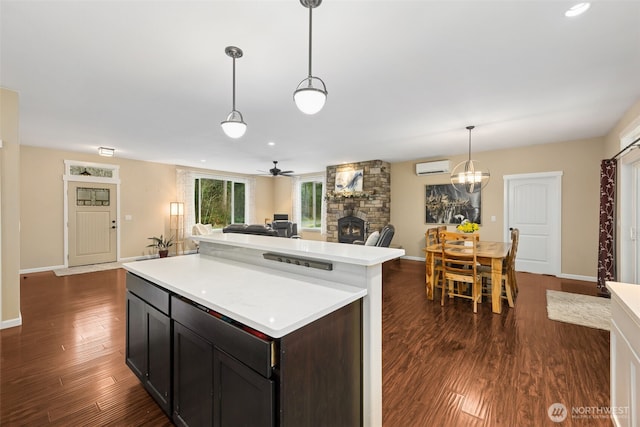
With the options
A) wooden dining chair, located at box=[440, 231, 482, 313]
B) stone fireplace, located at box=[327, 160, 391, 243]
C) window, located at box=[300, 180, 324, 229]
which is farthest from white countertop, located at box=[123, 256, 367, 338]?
window, located at box=[300, 180, 324, 229]

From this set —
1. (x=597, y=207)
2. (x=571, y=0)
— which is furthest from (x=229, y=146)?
(x=597, y=207)

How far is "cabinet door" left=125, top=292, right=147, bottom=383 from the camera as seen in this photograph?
1.82 meters

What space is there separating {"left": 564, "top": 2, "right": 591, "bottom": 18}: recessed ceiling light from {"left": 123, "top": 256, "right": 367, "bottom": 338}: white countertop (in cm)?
223

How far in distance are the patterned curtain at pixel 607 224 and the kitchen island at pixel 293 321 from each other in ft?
14.9

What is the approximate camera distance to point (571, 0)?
1629mm

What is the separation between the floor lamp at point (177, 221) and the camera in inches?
292

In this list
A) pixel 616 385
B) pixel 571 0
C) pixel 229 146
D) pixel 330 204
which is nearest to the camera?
pixel 616 385

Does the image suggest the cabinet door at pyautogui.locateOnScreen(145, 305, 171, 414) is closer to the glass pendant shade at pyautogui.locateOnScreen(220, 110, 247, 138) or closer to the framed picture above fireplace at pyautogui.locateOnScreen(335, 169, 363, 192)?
the glass pendant shade at pyautogui.locateOnScreen(220, 110, 247, 138)

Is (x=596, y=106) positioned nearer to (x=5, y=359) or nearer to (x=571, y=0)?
(x=571, y=0)

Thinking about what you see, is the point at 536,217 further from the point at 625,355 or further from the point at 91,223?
the point at 91,223

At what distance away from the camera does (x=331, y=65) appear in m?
2.38

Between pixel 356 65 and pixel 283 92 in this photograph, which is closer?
pixel 356 65

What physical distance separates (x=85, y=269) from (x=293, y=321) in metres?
6.78

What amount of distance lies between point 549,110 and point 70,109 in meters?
6.16
